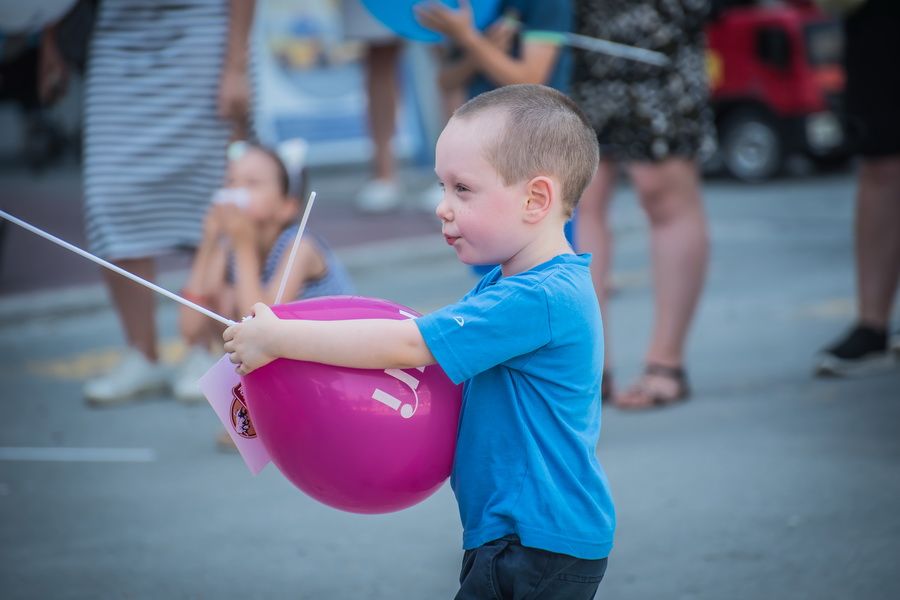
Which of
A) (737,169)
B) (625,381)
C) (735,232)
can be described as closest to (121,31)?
(625,381)

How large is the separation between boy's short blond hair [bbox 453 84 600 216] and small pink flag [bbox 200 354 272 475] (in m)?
0.58

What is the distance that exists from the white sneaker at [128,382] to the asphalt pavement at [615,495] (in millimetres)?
55

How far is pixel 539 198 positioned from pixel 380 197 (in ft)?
26.2

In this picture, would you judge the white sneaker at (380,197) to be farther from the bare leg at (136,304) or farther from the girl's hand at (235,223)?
the girl's hand at (235,223)

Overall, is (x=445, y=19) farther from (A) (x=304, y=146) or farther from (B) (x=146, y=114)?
(B) (x=146, y=114)

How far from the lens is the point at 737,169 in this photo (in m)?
11.6

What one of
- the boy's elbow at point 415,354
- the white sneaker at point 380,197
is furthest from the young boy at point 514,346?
the white sneaker at point 380,197

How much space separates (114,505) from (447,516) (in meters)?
1.00

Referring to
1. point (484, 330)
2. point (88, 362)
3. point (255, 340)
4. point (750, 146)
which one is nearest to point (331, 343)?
point (255, 340)

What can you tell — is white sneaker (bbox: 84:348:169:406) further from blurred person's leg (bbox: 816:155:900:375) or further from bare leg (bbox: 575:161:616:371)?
blurred person's leg (bbox: 816:155:900:375)

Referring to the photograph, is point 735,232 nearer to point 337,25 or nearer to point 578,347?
point 337,25

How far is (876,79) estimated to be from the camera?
4637 mm

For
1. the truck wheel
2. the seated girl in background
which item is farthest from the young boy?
the truck wheel

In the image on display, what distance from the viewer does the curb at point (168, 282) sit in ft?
21.7
